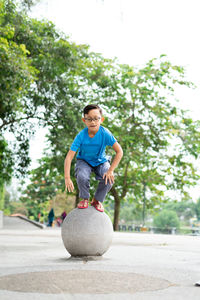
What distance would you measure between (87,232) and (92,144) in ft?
4.46

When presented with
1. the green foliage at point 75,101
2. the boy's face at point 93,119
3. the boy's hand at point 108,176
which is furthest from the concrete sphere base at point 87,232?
the green foliage at point 75,101

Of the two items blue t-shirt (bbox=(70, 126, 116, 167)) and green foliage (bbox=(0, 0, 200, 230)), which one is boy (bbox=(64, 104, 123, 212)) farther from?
green foliage (bbox=(0, 0, 200, 230))

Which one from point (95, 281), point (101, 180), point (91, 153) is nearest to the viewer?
point (95, 281)

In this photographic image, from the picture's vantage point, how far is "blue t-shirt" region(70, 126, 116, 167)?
6.32 meters

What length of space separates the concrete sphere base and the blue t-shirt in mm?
822

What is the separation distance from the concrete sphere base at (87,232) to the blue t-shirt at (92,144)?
822 mm

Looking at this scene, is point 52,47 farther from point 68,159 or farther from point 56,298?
point 56,298

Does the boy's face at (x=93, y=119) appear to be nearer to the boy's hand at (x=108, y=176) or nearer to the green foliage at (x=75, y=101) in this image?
the boy's hand at (x=108, y=176)

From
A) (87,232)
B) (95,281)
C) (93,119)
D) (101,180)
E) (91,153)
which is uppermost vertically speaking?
(93,119)

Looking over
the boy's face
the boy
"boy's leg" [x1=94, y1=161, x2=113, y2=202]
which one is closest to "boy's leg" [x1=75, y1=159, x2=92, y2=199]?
the boy

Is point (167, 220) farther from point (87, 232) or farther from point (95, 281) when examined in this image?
point (95, 281)

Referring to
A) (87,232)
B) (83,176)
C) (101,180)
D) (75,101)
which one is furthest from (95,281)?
(75,101)

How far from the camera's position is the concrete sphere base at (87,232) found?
625 cm

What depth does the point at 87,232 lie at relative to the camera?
20.4 feet
